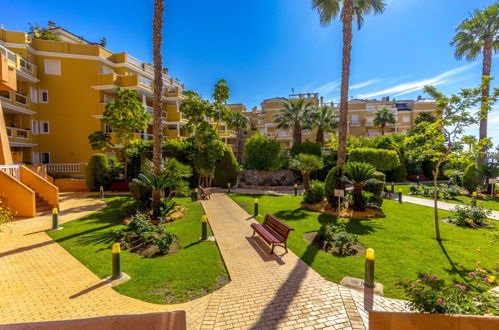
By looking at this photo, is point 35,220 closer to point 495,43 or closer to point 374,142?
point 374,142

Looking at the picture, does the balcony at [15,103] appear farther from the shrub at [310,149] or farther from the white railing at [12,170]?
the shrub at [310,149]

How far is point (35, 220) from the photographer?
11945 mm

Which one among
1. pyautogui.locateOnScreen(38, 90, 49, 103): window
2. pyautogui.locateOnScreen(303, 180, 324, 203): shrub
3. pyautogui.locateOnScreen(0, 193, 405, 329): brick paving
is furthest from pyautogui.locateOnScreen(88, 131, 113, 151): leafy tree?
pyautogui.locateOnScreen(303, 180, 324, 203): shrub

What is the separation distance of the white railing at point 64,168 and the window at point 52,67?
9.72m

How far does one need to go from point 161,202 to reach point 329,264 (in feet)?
29.5

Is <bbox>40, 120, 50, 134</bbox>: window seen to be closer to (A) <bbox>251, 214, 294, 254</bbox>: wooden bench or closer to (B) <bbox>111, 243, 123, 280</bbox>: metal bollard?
(B) <bbox>111, 243, 123, 280</bbox>: metal bollard

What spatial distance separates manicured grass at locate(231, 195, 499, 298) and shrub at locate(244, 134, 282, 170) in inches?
507

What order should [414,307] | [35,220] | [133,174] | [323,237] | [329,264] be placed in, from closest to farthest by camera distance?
[414,307], [329,264], [323,237], [35,220], [133,174]

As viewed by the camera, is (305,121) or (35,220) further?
(305,121)

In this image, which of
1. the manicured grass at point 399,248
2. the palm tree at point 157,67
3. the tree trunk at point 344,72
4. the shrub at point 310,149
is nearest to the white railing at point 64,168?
the palm tree at point 157,67

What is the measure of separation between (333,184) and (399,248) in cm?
598

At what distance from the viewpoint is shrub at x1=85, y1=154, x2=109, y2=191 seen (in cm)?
1988

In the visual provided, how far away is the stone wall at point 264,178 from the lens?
87.3ft

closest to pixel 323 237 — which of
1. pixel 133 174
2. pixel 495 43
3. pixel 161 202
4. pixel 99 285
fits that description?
pixel 99 285
